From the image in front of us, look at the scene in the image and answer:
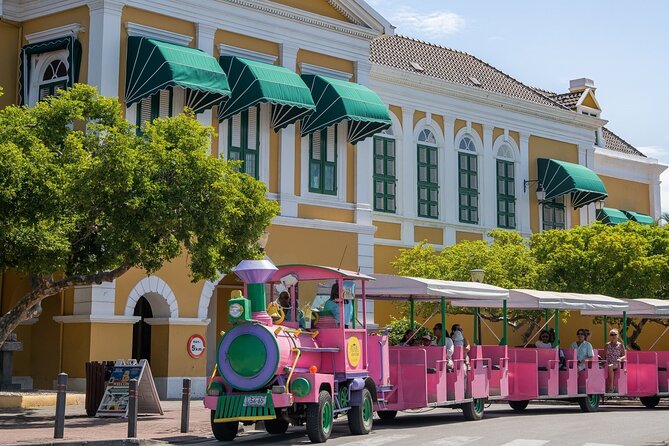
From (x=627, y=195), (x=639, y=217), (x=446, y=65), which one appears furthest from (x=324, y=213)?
(x=627, y=195)

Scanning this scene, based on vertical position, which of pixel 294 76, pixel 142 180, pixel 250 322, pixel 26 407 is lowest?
pixel 26 407

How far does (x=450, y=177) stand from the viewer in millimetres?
40031

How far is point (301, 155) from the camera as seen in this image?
105 feet

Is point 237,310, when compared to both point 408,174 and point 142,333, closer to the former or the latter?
point 142,333

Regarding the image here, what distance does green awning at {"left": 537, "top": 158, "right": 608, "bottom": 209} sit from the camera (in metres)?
42.7

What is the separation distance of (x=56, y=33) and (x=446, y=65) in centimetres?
1851

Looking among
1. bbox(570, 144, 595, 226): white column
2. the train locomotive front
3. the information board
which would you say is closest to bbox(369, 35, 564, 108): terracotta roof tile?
bbox(570, 144, 595, 226): white column

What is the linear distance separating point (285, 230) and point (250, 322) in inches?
582

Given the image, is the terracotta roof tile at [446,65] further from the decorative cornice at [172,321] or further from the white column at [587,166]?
the decorative cornice at [172,321]

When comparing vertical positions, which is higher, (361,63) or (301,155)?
(361,63)

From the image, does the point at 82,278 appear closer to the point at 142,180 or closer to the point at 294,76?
the point at 142,180

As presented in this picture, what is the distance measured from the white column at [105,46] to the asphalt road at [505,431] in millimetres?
11060

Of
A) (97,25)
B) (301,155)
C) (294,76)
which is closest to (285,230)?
(301,155)

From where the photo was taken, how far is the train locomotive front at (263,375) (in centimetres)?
1650
